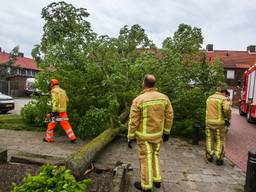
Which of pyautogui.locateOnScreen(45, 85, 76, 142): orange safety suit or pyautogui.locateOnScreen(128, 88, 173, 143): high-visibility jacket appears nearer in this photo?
pyautogui.locateOnScreen(128, 88, 173, 143): high-visibility jacket

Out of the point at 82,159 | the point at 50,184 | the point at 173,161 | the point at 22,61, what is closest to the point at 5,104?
the point at 173,161

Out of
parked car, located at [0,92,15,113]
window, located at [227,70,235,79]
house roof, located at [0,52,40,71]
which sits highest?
house roof, located at [0,52,40,71]

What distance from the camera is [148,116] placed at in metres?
4.93

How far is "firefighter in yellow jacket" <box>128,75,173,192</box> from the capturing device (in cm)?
489

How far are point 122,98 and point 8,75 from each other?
34647mm

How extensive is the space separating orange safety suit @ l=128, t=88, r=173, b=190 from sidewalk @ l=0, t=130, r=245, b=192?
45cm

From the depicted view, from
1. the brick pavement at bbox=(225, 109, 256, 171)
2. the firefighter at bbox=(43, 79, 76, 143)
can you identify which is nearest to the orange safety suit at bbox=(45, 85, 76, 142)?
the firefighter at bbox=(43, 79, 76, 143)

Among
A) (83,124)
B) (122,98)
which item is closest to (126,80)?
(122,98)

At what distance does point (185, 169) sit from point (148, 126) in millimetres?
2079

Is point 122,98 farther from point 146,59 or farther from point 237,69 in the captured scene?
point 237,69

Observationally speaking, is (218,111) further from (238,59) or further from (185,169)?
(238,59)

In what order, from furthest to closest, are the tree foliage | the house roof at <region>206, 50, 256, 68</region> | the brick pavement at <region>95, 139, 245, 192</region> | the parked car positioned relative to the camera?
the house roof at <region>206, 50, 256, 68</region> < the parked car < the tree foliage < the brick pavement at <region>95, 139, 245, 192</region>

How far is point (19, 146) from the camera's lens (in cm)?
793

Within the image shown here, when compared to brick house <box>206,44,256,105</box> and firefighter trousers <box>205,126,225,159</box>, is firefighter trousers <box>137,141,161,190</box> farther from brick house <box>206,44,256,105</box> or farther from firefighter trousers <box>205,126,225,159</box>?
brick house <box>206,44,256,105</box>
